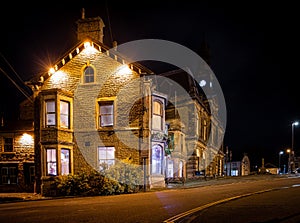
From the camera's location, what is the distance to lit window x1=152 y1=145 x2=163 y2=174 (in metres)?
24.0

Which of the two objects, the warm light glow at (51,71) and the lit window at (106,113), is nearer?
the lit window at (106,113)

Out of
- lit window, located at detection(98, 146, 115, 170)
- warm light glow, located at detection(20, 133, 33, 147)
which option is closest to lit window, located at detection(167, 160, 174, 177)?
lit window, located at detection(98, 146, 115, 170)

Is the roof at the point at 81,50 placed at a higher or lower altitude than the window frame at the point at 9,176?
higher

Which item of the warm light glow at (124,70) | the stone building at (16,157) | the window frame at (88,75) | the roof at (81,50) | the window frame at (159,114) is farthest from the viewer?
the stone building at (16,157)

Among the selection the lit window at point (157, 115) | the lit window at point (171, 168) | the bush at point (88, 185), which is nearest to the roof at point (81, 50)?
the lit window at point (157, 115)

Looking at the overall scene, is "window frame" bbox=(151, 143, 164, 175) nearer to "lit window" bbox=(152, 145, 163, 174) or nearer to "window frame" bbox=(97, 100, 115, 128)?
"lit window" bbox=(152, 145, 163, 174)

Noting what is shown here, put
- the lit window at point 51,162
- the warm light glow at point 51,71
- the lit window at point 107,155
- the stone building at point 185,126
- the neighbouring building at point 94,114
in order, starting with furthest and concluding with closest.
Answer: the stone building at point 185,126 < the warm light glow at point 51,71 < the lit window at point 107,155 < the lit window at point 51,162 < the neighbouring building at point 94,114

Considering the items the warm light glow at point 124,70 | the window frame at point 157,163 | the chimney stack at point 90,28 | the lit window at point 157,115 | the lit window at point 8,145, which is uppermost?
the chimney stack at point 90,28

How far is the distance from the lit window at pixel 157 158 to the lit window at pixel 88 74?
22.4 ft

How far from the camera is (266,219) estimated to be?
32.1ft

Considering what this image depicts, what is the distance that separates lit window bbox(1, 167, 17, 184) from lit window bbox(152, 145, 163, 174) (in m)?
11.6

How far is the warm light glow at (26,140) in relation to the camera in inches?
1072

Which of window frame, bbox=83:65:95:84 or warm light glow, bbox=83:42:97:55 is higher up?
warm light glow, bbox=83:42:97:55

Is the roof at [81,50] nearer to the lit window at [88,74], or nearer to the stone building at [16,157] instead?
the lit window at [88,74]
